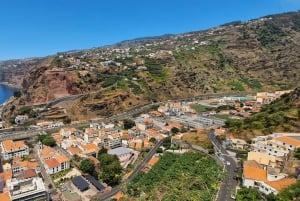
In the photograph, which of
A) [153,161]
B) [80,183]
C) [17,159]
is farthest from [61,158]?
[153,161]

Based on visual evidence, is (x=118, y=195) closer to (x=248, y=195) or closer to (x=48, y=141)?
(x=248, y=195)

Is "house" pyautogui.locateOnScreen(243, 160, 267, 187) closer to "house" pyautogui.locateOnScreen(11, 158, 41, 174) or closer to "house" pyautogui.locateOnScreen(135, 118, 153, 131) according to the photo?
"house" pyautogui.locateOnScreen(135, 118, 153, 131)

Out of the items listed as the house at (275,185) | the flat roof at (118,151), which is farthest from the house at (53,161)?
the house at (275,185)

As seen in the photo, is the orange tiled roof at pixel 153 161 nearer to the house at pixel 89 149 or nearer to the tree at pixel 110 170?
the tree at pixel 110 170

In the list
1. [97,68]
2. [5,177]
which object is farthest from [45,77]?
[5,177]

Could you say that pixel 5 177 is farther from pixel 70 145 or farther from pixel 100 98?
pixel 100 98

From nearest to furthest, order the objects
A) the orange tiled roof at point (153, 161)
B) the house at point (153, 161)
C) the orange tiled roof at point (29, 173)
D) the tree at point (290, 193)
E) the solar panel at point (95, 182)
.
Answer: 1. the tree at point (290, 193)
2. the solar panel at point (95, 182)
3. the orange tiled roof at point (29, 173)
4. the house at point (153, 161)
5. the orange tiled roof at point (153, 161)
